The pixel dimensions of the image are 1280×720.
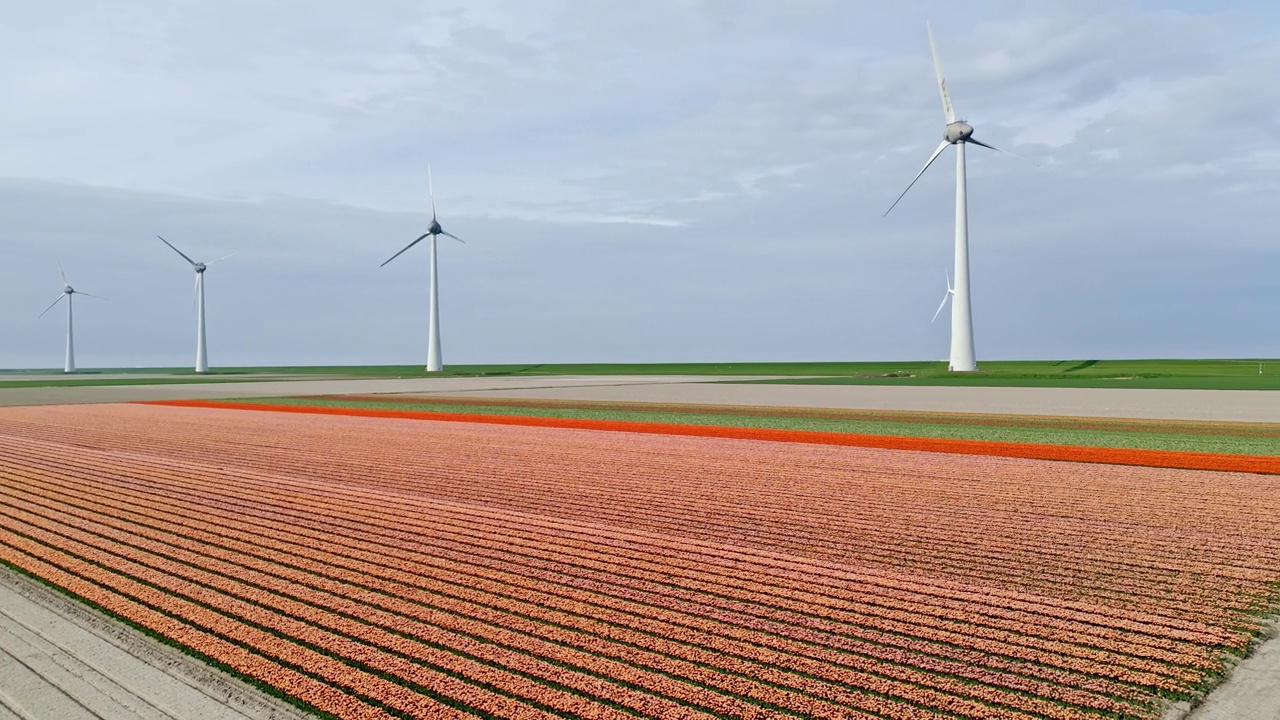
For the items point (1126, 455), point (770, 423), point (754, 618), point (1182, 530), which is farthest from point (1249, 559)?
point (770, 423)

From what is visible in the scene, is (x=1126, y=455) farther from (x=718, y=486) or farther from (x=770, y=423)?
(x=770, y=423)

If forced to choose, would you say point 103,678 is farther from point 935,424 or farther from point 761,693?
point 935,424

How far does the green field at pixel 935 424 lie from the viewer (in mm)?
22172

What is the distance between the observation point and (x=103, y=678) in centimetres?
684

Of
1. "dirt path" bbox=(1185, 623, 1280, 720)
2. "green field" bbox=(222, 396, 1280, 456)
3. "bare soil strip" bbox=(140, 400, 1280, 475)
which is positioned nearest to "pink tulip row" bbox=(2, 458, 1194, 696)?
"dirt path" bbox=(1185, 623, 1280, 720)

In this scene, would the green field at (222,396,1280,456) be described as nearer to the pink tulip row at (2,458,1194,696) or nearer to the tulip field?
the tulip field

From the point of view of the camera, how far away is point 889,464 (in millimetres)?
18172

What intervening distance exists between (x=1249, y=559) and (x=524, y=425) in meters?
20.8

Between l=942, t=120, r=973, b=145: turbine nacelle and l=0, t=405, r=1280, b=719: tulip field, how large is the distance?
1935 inches

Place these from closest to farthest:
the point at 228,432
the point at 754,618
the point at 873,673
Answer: the point at 873,673 → the point at 754,618 → the point at 228,432

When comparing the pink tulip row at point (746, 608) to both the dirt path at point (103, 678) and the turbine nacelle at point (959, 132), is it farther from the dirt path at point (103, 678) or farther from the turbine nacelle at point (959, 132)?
the turbine nacelle at point (959, 132)

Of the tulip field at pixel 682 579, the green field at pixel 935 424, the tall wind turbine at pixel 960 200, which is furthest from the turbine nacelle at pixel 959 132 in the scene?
the tulip field at pixel 682 579

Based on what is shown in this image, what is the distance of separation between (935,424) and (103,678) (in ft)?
80.0

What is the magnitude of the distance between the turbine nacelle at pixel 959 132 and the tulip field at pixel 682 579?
161 ft
